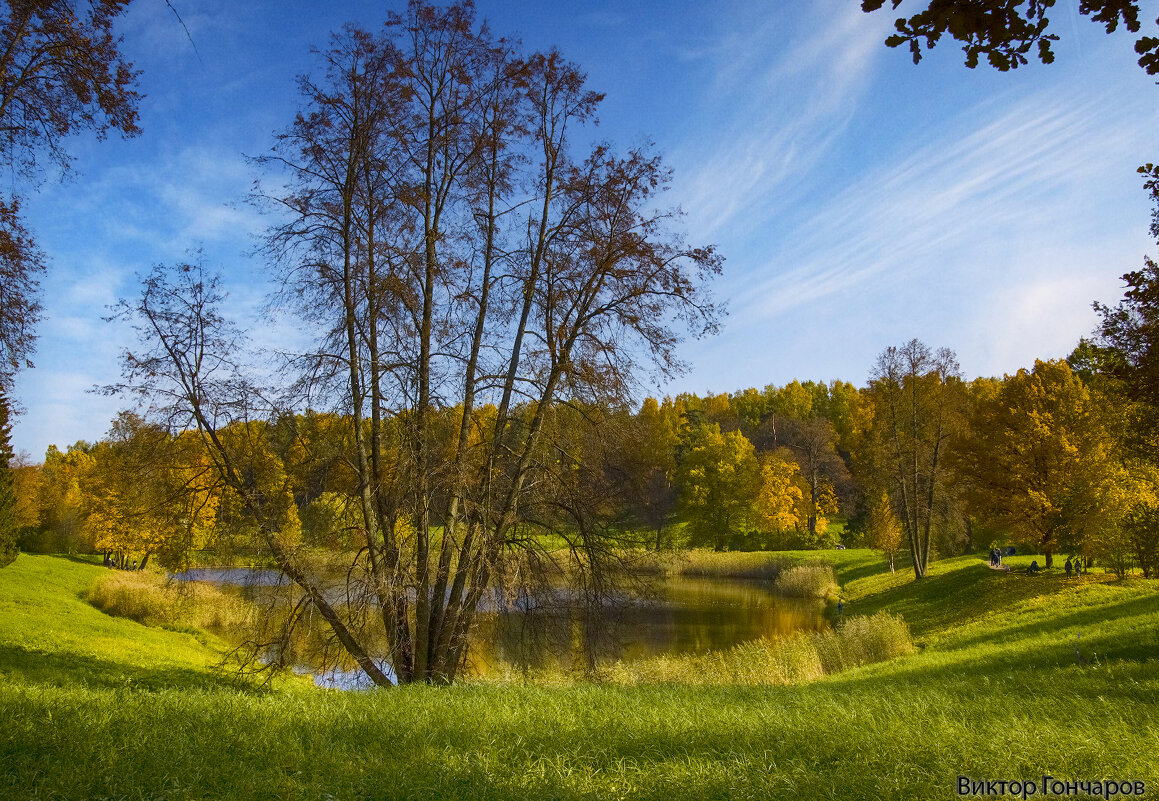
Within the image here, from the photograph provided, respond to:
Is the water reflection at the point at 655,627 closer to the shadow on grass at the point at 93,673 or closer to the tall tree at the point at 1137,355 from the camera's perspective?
the shadow on grass at the point at 93,673

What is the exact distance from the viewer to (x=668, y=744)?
17.3 ft

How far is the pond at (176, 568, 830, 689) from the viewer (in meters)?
11.0

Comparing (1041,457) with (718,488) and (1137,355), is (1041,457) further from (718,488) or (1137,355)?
(718,488)

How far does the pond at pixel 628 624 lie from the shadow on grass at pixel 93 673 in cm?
192

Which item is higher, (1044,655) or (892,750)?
(892,750)

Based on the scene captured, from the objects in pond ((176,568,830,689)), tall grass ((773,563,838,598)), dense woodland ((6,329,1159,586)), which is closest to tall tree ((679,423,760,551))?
dense woodland ((6,329,1159,586))

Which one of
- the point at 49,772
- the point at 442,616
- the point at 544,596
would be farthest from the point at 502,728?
the point at 442,616

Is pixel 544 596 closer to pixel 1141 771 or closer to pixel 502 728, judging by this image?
pixel 502 728

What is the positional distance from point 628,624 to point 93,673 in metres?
10.4

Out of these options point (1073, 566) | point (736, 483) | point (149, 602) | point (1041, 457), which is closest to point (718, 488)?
point (736, 483)

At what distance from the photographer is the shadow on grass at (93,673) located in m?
11.2

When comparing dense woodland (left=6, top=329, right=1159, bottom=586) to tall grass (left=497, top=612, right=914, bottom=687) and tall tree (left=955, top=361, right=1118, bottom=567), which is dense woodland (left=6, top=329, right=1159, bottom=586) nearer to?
tall tree (left=955, top=361, right=1118, bottom=567)

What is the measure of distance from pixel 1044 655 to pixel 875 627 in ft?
19.5

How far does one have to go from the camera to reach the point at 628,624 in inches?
471
